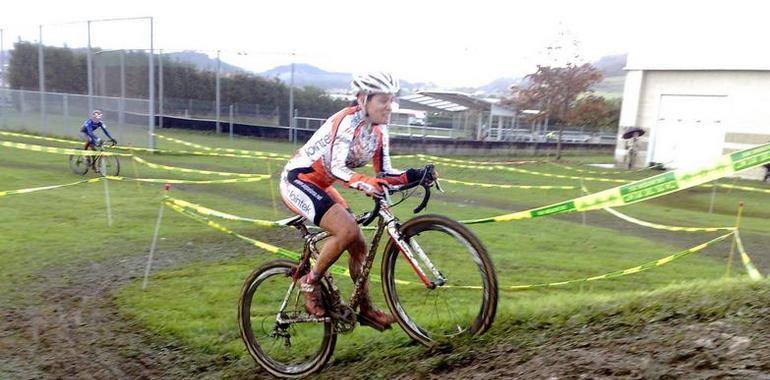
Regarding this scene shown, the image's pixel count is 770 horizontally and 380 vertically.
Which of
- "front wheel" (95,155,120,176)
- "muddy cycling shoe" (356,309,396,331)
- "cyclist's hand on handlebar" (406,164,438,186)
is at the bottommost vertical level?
"front wheel" (95,155,120,176)

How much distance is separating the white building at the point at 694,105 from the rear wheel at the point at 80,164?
2330 centimetres

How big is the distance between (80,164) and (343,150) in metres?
16.7

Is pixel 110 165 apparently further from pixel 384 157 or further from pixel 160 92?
pixel 160 92

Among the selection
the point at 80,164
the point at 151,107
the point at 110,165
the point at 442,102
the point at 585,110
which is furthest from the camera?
the point at 442,102

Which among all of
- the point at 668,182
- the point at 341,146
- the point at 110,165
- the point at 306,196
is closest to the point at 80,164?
the point at 110,165

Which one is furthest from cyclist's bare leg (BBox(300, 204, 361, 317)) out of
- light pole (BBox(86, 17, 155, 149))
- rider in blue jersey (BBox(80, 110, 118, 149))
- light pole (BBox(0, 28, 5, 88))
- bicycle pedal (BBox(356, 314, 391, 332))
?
light pole (BBox(0, 28, 5, 88))

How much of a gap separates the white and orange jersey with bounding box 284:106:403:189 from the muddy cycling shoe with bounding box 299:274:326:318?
2.34 ft

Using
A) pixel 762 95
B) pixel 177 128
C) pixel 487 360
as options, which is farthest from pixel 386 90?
pixel 177 128

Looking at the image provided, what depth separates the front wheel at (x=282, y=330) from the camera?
14.6 ft

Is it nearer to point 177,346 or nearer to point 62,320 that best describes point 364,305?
point 177,346

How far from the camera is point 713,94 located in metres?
27.9

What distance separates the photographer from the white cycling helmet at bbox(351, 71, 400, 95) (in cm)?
395

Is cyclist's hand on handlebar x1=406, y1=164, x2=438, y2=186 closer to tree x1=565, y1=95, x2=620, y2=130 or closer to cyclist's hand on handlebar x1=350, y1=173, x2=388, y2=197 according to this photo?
cyclist's hand on handlebar x1=350, y1=173, x2=388, y2=197

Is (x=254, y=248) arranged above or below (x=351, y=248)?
below
